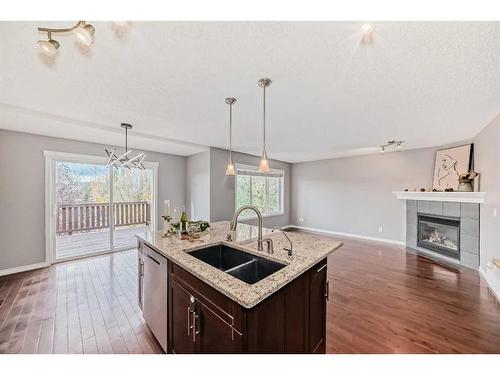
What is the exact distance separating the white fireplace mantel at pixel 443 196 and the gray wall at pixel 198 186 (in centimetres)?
452

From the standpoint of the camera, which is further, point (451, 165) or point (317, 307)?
point (451, 165)

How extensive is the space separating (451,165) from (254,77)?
16.0ft

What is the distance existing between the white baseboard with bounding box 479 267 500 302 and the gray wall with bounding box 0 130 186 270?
6.87 meters

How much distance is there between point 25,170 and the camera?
3.27m

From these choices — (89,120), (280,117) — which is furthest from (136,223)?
(280,117)

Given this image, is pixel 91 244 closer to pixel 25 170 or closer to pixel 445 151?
pixel 25 170

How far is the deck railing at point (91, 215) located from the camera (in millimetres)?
3984

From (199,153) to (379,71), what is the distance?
4.01 metres

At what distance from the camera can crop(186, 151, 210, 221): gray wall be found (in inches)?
182

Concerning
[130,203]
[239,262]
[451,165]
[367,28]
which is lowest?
[239,262]

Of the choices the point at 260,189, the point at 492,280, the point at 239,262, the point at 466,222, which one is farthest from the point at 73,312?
the point at 466,222

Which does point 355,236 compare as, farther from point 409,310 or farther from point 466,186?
point 409,310

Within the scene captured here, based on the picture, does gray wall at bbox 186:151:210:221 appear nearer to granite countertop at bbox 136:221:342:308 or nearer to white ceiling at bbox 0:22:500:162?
white ceiling at bbox 0:22:500:162

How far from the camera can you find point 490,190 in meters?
2.92
